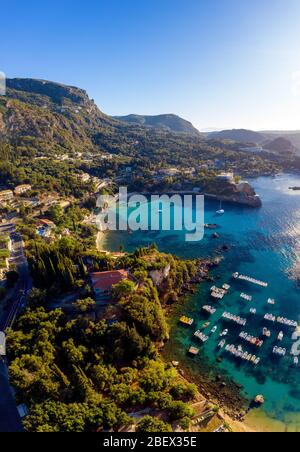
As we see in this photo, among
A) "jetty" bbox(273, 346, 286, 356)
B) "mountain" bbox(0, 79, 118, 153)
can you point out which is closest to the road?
"jetty" bbox(273, 346, 286, 356)

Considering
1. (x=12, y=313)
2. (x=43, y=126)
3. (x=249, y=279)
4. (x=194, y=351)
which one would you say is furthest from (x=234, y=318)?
(x=43, y=126)

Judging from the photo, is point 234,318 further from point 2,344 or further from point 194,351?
point 2,344

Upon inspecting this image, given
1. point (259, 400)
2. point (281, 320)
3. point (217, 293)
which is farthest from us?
point (217, 293)

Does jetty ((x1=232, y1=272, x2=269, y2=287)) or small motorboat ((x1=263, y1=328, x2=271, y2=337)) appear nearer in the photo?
small motorboat ((x1=263, y1=328, x2=271, y2=337))

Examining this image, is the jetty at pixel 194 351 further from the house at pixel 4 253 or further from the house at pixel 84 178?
the house at pixel 84 178

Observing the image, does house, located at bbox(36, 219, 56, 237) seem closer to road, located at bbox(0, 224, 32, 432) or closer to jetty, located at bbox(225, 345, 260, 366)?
road, located at bbox(0, 224, 32, 432)

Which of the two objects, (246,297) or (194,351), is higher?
(246,297)

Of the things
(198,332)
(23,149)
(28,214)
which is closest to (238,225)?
(198,332)
